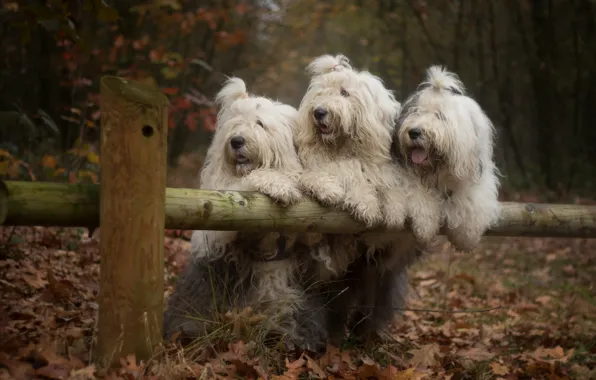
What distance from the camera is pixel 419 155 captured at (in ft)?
12.0

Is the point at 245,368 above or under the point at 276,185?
under

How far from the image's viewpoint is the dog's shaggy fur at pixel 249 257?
12.0 ft

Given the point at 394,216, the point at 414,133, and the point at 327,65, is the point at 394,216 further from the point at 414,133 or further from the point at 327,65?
the point at 327,65

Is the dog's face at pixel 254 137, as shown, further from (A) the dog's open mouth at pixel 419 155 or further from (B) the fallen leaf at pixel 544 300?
(B) the fallen leaf at pixel 544 300

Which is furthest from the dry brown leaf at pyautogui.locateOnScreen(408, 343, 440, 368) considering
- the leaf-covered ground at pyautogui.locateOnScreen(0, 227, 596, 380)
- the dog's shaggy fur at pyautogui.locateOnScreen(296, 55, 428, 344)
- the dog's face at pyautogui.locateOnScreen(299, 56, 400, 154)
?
the dog's face at pyautogui.locateOnScreen(299, 56, 400, 154)

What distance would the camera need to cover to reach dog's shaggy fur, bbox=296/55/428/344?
3.56 m

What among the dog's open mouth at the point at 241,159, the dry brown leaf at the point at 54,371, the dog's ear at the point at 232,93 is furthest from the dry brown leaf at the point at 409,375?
the dog's ear at the point at 232,93

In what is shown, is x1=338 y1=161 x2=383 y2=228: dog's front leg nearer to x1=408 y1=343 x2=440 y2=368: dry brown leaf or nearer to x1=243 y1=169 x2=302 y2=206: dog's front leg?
x1=243 y1=169 x2=302 y2=206: dog's front leg

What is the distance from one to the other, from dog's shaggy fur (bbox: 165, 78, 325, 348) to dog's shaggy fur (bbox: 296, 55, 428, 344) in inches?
5.9

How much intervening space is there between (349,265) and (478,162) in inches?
41.7

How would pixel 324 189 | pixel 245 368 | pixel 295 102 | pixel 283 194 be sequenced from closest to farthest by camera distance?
pixel 245 368 < pixel 283 194 < pixel 324 189 < pixel 295 102

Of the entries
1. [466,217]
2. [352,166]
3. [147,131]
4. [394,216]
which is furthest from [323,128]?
[147,131]

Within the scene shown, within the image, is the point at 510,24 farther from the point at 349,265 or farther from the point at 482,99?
the point at 349,265

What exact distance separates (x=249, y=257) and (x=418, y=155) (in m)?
1.15
